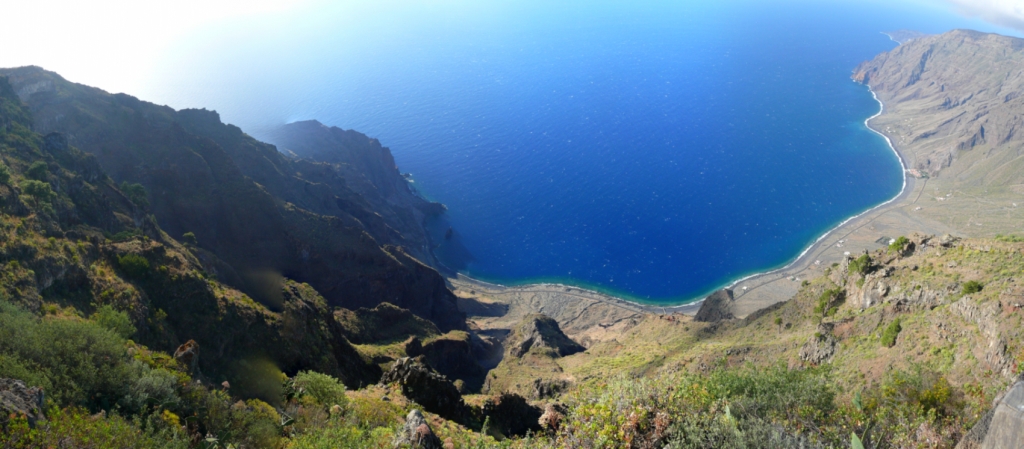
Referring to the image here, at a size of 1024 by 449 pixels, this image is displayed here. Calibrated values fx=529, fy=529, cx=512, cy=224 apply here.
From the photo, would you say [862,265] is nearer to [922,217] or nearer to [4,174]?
[4,174]

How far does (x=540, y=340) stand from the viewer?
81.8 meters

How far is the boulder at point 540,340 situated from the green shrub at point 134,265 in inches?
2037

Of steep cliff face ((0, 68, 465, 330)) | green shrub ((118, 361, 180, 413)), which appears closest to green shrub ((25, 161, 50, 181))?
steep cliff face ((0, 68, 465, 330))

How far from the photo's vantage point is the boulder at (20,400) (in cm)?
1599

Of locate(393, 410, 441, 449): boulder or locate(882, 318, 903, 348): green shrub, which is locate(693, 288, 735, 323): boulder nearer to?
locate(882, 318, 903, 348): green shrub

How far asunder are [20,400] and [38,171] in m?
41.7

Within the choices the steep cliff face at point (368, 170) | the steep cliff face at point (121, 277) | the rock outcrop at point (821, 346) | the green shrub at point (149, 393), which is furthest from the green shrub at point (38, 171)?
the steep cliff face at point (368, 170)

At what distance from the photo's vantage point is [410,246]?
4899 inches

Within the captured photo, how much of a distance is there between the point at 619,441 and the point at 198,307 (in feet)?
126

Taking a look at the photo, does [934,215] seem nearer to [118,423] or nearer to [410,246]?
[410,246]

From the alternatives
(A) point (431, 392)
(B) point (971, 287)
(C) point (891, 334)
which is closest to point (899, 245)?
(B) point (971, 287)

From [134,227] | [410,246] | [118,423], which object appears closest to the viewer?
[118,423]

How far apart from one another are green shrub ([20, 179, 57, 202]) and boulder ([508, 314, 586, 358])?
58.3 meters

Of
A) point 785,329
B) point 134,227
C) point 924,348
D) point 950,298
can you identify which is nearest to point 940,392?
point 924,348
